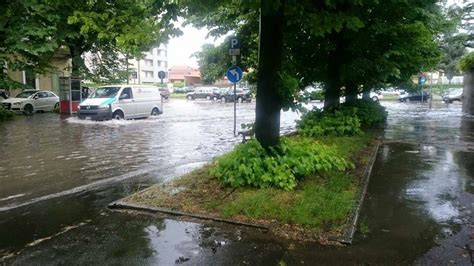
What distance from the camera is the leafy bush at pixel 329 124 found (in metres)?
12.0

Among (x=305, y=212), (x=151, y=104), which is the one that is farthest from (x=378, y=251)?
(x=151, y=104)

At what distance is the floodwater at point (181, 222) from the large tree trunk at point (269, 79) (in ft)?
6.37

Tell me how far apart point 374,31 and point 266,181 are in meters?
7.64

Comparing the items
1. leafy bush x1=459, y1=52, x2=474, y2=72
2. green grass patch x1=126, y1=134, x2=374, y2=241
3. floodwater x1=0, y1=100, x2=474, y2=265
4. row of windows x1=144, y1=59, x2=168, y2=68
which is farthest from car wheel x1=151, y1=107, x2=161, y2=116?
row of windows x1=144, y1=59, x2=168, y2=68

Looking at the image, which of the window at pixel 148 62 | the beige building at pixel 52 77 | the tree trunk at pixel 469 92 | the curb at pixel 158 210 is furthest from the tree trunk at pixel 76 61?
the window at pixel 148 62

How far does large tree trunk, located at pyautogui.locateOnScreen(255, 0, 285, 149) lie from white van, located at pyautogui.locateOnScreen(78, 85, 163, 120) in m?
14.9

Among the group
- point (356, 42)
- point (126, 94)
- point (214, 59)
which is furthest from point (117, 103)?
point (356, 42)

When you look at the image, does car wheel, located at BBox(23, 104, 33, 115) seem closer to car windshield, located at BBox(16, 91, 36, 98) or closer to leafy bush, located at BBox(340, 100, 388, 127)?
car windshield, located at BBox(16, 91, 36, 98)

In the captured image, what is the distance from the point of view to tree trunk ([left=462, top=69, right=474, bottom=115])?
2422 centimetres

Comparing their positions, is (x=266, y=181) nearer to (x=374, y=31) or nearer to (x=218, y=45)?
(x=374, y=31)

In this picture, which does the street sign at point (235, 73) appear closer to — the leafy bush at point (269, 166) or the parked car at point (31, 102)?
the leafy bush at point (269, 166)

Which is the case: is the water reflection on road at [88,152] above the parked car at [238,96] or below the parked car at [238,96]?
below

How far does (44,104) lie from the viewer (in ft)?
90.9

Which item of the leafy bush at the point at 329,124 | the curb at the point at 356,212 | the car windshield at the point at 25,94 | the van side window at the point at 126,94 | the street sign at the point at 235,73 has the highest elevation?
the street sign at the point at 235,73
